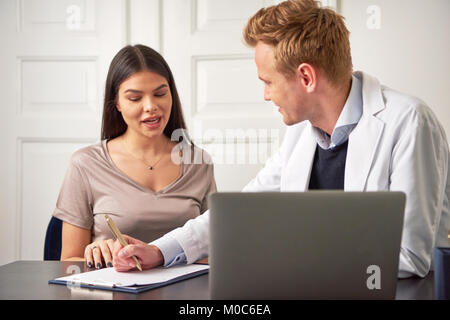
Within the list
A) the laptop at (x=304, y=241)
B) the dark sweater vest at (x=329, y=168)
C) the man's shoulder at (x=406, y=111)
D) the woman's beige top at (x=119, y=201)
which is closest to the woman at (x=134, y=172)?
the woman's beige top at (x=119, y=201)

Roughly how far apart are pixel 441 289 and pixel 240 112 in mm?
1709

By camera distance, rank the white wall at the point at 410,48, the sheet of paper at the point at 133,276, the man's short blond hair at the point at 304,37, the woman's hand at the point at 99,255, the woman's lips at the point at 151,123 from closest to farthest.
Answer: the sheet of paper at the point at 133,276
the woman's hand at the point at 99,255
the man's short blond hair at the point at 304,37
the woman's lips at the point at 151,123
the white wall at the point at 410,48

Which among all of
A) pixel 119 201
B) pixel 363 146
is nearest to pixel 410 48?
pixel 363 146

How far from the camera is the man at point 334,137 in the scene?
3.96ft

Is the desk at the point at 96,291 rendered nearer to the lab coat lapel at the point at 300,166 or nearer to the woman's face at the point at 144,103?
the lab coat lapel at the point at 300,166

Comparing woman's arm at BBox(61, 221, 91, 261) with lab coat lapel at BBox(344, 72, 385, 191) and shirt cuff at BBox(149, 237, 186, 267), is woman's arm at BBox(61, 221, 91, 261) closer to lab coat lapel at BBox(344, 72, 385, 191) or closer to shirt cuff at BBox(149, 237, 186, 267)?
shirt cuff at BBox(149, 237, 186, 267)

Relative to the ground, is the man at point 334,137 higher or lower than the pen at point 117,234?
higher

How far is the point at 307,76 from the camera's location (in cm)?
143

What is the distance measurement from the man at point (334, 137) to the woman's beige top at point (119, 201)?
418 mm

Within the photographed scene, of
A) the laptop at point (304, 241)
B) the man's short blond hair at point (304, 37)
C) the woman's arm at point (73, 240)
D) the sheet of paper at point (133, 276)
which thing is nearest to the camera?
the laptop at point (304, 241)

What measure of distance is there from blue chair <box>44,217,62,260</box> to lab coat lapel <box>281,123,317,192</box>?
0.86 metres

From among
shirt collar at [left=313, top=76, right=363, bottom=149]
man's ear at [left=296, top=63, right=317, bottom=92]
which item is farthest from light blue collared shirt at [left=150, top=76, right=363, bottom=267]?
man's ear at [left=296, top=63, right=317, bottom=92]

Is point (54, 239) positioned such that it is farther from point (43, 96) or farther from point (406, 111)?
point (406, 111)

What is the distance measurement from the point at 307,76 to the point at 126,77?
2.66ft
